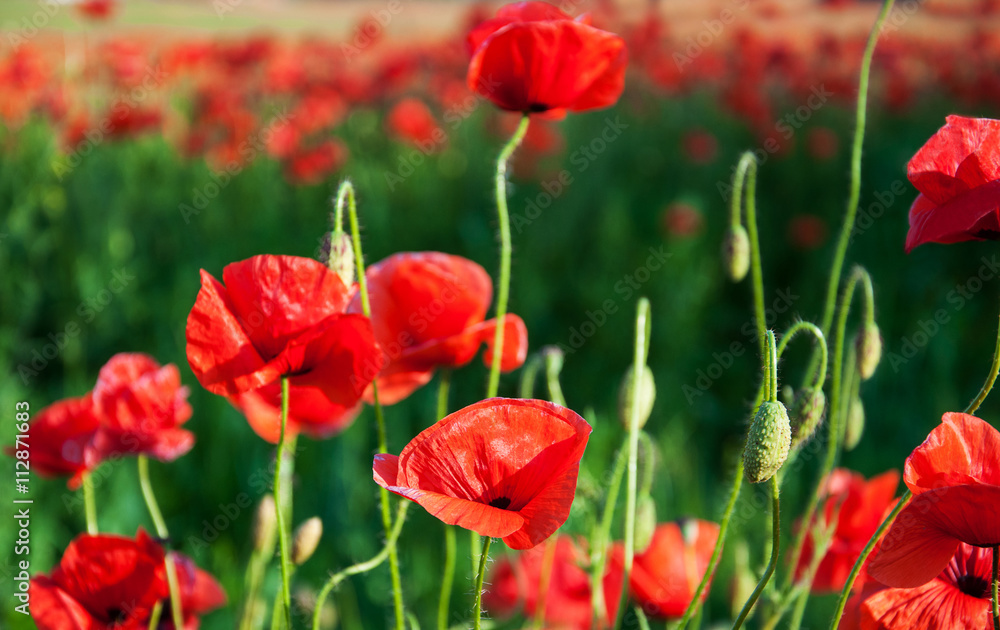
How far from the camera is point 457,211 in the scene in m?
3.89

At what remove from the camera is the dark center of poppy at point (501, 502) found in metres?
0.56

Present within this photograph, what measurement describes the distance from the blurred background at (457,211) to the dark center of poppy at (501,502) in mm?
959

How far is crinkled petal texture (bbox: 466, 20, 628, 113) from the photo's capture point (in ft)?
2.44

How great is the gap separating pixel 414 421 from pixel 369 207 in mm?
1519

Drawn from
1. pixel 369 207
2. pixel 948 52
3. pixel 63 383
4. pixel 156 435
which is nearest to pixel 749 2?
pixel 948 52

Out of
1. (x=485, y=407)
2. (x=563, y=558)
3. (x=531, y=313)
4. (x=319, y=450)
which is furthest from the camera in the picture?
(x=531, y=313)

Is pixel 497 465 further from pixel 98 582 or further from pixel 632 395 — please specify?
pixel 98 582

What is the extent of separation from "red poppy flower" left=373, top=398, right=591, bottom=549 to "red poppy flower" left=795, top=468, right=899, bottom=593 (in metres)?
0.40

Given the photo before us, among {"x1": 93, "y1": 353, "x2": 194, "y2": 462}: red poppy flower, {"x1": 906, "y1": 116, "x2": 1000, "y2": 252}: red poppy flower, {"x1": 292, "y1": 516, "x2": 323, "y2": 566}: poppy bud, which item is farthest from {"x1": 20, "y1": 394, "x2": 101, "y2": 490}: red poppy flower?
{"x1": 906, "y1": 116, "x2": 1000, "y2": 252}: red poppy flower

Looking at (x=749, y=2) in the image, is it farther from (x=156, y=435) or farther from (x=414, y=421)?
(x=156, y=435)

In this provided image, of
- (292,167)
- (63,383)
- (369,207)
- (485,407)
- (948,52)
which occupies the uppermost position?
(485,407)

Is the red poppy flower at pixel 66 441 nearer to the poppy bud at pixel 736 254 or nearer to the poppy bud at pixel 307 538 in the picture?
the poppy bud at pixel 307 538

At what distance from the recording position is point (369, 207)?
3.76 meters

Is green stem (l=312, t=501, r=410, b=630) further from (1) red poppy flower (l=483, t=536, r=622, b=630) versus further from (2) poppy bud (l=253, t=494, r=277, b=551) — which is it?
(1) red poppy flower (l=483, t=536, r=622, b=630)
